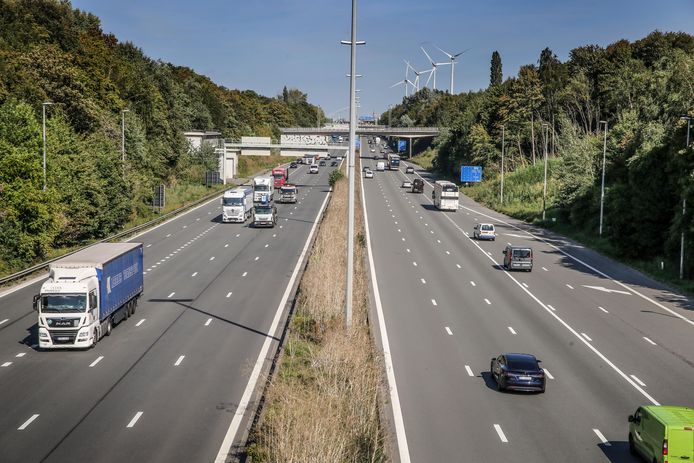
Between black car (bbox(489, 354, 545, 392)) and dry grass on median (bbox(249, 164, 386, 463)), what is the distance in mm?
4651

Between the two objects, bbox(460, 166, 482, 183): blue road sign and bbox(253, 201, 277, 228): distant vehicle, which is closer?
bbox(253, 201, 277, 228): distant vehicle

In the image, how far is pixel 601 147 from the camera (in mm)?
94250

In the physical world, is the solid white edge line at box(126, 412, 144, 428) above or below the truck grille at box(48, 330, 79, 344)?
below

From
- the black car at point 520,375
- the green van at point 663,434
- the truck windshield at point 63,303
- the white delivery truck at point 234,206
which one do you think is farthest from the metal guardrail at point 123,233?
the green van at point 663,434

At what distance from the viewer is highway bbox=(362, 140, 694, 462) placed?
932 inches

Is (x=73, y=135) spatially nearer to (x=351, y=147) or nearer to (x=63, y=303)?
(x=63, y=303)

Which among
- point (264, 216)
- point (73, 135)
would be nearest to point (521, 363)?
point (264, 216)

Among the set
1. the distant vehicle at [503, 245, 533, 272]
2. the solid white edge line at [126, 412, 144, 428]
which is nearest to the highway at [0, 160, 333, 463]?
the solid white edge line at [126, 412, 144, 428]

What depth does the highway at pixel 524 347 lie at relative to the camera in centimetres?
2367

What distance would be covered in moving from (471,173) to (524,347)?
311ft

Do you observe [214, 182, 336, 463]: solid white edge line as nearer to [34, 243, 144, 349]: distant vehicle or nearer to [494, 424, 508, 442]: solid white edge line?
[34, 243, 144, 349]: distant vehicle

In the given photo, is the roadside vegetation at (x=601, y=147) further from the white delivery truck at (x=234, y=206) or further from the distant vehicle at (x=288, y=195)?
the white delivery truck at (x=234, y=206)

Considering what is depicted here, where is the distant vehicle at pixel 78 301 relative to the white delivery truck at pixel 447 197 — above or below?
below

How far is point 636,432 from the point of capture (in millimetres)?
21828
